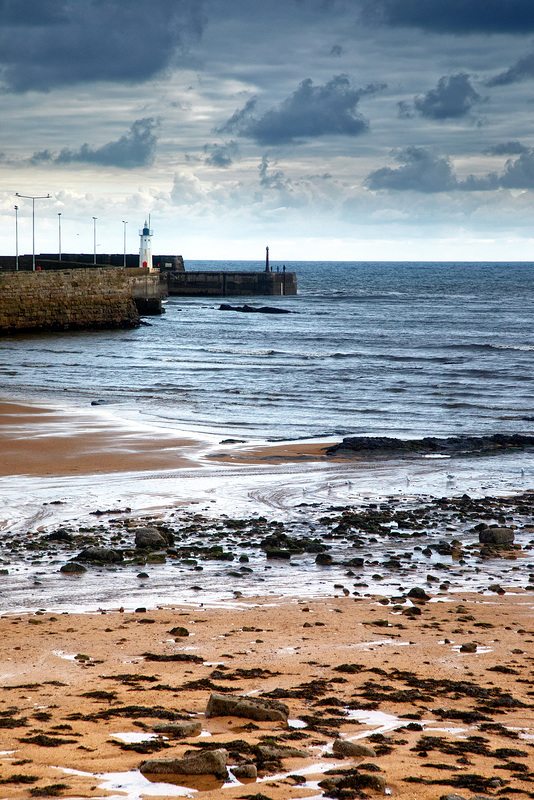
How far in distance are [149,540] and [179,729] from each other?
5.50m

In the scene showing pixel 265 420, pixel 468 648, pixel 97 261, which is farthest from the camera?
pixel 97 261

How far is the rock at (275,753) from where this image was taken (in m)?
4.98

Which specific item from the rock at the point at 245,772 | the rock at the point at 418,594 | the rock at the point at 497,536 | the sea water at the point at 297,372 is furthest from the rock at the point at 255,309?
the rock at the point at 245,772

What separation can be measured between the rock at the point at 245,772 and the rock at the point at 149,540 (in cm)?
606

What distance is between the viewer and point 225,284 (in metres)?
95.1

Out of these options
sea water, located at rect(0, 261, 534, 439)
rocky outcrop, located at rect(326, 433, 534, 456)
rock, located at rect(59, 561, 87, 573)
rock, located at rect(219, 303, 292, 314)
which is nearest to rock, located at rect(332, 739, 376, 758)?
rock, located at rect(59, 561, 87, 573)

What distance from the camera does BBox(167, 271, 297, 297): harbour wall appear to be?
311ft

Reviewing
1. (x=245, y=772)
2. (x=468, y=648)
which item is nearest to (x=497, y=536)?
(x=468, y=648)

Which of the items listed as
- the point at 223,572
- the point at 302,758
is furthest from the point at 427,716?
the point at 223,572

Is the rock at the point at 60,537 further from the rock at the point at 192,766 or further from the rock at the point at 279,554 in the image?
the rock at the point at 192,766

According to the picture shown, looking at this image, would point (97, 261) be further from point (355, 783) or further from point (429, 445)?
point (355, 783)

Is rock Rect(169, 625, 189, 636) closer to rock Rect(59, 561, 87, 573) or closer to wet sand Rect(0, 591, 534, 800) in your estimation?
wet sand Rect(0, 591, 534, 800)

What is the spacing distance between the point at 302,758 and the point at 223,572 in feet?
16.3

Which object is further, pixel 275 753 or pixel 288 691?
pixel 288 691
